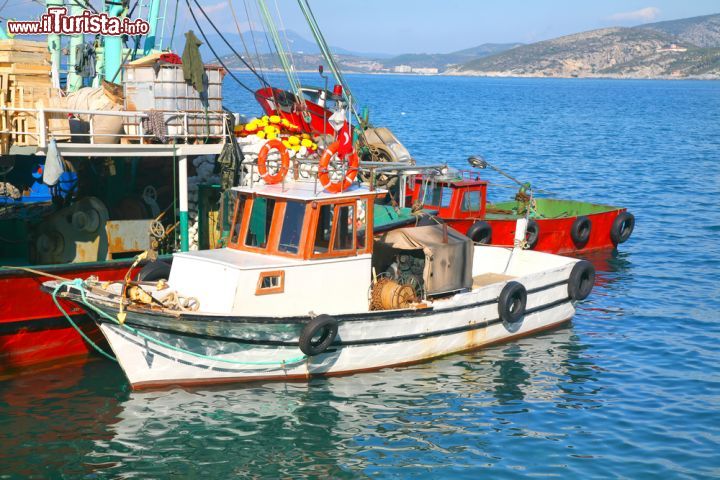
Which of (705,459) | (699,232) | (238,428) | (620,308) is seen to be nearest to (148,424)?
(238,428)

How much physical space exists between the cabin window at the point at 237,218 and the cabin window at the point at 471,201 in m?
11.0

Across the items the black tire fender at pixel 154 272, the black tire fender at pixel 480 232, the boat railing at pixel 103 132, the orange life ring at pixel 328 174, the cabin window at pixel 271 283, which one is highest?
the boat railing at pixel 103 132

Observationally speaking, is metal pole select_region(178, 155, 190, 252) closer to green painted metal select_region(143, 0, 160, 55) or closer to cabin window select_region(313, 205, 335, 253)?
cabin window select_region(313, 205, 335, 253)

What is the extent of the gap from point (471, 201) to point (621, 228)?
560cm

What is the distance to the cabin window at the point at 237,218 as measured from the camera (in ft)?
52.9

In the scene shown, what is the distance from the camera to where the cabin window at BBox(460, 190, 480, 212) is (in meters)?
26.1

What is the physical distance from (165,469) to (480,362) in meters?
6.90

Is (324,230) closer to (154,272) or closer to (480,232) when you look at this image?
(154,272)

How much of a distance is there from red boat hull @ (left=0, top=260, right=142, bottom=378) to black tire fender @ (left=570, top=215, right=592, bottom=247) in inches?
600

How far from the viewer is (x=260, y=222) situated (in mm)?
15836

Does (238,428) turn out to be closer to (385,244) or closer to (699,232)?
(385,244)

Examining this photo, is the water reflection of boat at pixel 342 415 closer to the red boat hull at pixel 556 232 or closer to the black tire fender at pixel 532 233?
the red boat hull at pixel 556 232

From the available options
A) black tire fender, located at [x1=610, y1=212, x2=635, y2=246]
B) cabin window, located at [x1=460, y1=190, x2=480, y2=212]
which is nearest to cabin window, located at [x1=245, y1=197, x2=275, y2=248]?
cabin window, located at [x1=460, y1=190, x2=480, y2=212]

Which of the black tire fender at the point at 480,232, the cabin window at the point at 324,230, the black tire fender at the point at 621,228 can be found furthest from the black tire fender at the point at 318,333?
the black tire fender at the point at 621,228
